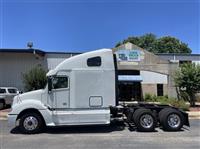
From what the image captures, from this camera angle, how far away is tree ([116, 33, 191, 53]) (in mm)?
76812

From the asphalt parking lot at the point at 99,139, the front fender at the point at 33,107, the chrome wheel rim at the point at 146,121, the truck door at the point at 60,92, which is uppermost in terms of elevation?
the truck door at the point at 60,92

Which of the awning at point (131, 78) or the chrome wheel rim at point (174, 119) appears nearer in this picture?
the chrome wheel rim at point (174, 119)

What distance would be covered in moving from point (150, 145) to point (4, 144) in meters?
4.71

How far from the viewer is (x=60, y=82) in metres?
13.0

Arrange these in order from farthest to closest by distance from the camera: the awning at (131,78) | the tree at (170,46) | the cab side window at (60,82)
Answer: the tree at (170,46) → the awning at (131,78) → the cab side window at (60,82)

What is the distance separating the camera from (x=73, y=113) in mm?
12727

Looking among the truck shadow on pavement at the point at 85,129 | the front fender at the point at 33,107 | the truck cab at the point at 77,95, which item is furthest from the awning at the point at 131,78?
the front fender at the point at 33,107

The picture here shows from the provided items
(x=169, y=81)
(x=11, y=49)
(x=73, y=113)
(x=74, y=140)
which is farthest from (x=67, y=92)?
(x=169, y=81)

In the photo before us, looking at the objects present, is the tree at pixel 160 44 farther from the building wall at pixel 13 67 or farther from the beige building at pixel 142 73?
the building wall at pixel 13 67

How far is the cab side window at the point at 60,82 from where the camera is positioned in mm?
12953

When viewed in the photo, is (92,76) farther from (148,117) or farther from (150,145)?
(150,145)

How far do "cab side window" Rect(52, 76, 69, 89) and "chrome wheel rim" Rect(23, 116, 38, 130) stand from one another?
5.02 feet

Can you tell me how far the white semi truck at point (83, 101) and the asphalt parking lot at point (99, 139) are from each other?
47 cm

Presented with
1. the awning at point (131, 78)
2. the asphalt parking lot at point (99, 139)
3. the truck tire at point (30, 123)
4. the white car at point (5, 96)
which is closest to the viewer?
the asphalt parking lot at point (99, 139)
